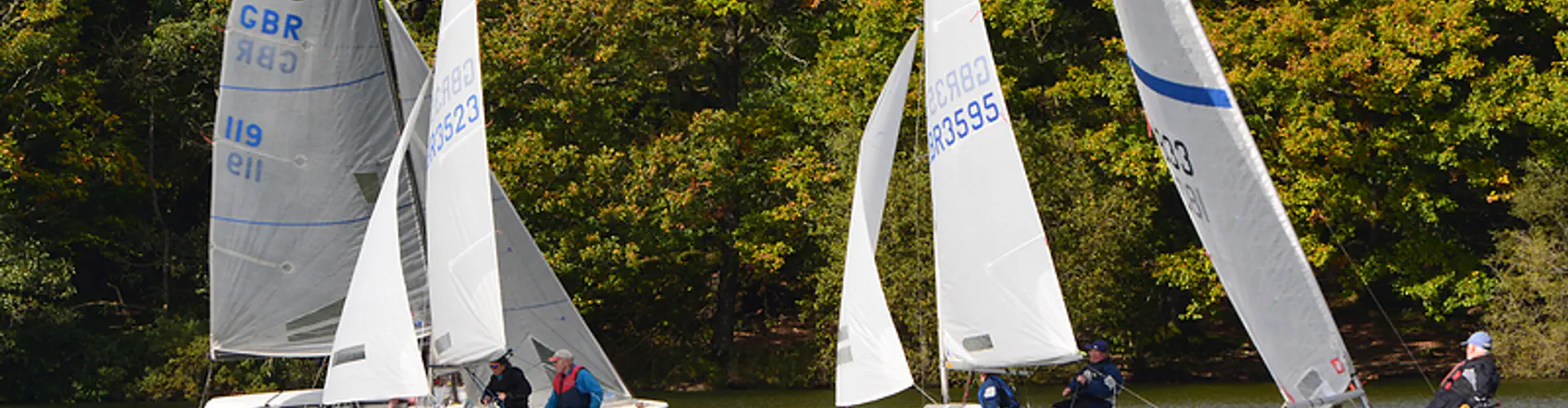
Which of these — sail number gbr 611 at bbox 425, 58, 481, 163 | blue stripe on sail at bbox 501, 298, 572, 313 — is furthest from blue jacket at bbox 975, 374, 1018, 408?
sail number gbr 611 at bbox 425, 58, 481, 163

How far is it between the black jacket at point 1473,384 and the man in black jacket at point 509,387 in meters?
6.99

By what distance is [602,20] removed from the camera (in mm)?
32094

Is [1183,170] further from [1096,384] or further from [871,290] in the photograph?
[871,290]

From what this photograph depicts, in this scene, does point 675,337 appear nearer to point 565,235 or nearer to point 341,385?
point 565,235

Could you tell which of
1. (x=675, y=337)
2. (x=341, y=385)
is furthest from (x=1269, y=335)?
(x=675, y=337)

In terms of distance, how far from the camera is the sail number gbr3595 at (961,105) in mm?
17219

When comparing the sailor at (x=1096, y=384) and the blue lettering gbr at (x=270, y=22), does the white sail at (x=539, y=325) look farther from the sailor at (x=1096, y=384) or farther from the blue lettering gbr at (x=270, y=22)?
the sailor at (x=1096, y=384)

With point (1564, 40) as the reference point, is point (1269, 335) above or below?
below

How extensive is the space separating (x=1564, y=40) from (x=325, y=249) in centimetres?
1905

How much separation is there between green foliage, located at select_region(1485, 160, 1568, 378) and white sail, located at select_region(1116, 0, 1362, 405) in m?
18.0

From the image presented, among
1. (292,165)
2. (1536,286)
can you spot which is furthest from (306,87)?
(1536,286)

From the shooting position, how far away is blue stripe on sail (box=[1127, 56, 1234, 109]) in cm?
1166

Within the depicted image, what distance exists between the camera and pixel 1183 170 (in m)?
12.2

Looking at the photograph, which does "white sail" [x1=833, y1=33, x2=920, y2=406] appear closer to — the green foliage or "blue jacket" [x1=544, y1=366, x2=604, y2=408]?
"blue jacket" [x1=544, y1=366, x2=604, y2=408]
